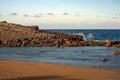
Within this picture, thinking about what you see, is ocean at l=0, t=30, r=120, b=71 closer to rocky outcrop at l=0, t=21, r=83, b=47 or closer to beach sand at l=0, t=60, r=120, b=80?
beach sand at l=0, t=60, r=120, b=80

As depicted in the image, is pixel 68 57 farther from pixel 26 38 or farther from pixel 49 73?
pixel 26 38

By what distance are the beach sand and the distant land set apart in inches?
848

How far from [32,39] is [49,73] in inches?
1115

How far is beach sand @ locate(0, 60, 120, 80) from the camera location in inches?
747

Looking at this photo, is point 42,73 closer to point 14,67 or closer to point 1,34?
point 14,67

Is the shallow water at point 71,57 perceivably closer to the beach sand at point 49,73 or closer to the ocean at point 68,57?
the ocean at point 68,57

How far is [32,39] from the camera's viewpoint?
4903 centimetres

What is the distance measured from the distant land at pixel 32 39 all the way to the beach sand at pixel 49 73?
2154cm

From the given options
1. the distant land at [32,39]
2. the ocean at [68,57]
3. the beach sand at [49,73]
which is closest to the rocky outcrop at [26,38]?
the distant land at [32,39]

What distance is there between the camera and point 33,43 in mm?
46688

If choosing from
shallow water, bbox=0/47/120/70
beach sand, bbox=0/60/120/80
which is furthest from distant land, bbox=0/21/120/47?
beach sand, bbox=0/60/120/80

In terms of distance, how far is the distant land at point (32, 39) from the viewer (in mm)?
46375

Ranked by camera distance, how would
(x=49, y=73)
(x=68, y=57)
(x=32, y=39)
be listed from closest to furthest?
(x=49, y=73)
(x=68, y=57)
(x=32, y=39)

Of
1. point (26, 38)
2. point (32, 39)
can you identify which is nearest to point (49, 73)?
point (32, 39)
